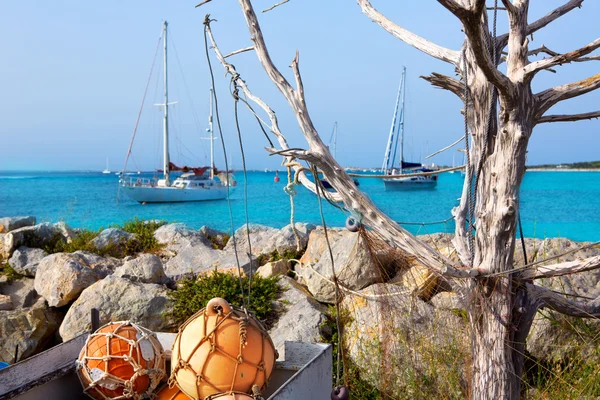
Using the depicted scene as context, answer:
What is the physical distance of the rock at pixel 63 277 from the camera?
20.1 feet

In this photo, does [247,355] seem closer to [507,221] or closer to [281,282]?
[507,221]

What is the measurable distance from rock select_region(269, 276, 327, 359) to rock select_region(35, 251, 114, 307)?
2.19 meters

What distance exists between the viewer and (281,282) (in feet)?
20.5

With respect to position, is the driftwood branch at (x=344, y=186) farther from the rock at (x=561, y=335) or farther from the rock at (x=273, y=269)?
the rock at (x=273, y=269)

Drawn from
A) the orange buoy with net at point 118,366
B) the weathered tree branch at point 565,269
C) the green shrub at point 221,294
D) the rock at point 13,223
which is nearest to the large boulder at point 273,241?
the green shrub at point 221,294

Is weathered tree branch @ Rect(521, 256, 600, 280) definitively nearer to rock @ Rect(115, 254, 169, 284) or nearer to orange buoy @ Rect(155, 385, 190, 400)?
orange buoy @ Rect(155, 385, 190, 400)

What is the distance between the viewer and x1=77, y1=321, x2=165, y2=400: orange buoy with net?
3021mm

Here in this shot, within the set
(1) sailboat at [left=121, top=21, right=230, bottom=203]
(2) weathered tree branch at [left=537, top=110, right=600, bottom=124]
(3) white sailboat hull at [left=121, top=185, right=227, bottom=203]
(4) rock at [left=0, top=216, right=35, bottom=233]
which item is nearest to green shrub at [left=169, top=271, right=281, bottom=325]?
(2) weathered tree branch at [left=537, top=110, right=600, bottom=124]

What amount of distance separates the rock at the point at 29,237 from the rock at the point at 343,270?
13.6 ft

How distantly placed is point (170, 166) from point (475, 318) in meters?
30.5

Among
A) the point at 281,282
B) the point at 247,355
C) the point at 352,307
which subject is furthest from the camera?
the point at 281,282

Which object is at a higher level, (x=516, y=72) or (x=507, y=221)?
(x=516, y=72)

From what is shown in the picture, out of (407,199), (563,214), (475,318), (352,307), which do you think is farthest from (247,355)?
(407,199)

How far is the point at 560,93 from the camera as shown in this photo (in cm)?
298
